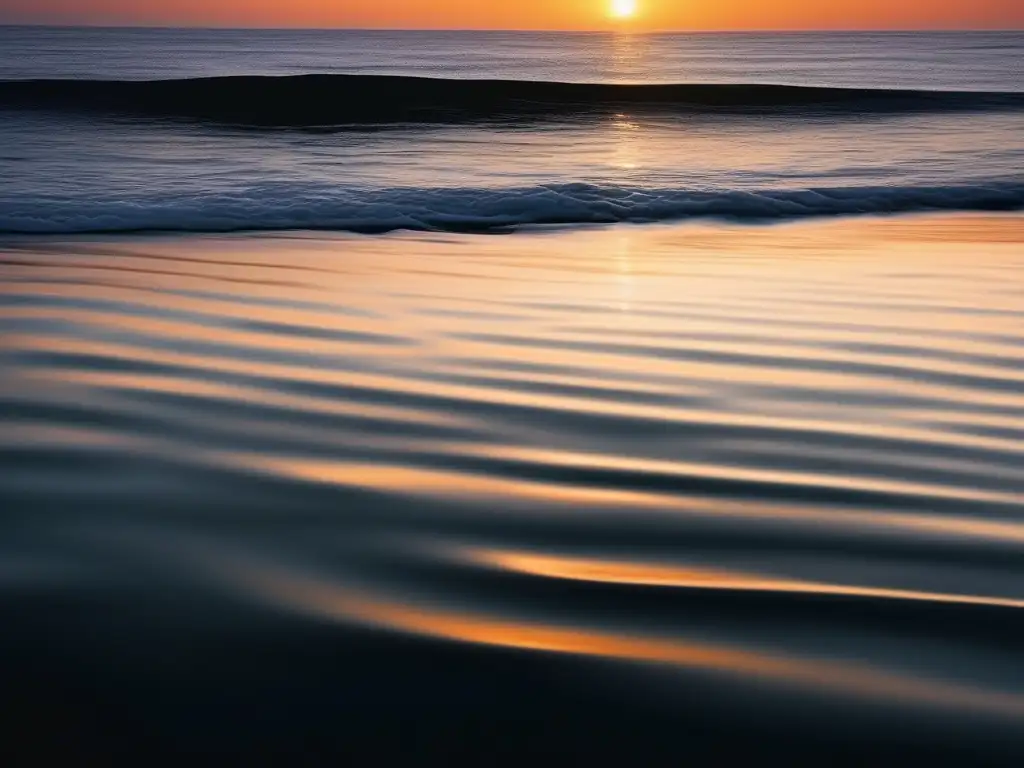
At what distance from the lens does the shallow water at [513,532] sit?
113cm

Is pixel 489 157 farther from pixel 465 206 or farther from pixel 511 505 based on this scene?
pixel 511 505

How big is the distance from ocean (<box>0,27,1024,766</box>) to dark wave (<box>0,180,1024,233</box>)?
135 cm

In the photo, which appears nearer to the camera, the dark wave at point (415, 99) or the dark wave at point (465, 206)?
the dark wave at point (465, 206)

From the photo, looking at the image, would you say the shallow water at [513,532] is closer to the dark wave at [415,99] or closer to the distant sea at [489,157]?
the distant sea at [489,157]

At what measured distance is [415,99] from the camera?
54.2ft

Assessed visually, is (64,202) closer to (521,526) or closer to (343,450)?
(343,450)

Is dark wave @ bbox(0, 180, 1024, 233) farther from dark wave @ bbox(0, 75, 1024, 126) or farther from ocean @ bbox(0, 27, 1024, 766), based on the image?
dark wave @ bbox(0, 75, 1024, 126)

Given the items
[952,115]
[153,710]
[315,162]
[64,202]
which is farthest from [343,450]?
[952,115]

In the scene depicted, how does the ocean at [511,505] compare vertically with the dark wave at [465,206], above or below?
above

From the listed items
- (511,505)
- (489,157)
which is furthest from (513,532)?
(489,157)

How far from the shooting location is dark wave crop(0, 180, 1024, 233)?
6762 millimetres

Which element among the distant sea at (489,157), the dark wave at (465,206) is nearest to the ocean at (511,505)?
the dark wave at (465,206)

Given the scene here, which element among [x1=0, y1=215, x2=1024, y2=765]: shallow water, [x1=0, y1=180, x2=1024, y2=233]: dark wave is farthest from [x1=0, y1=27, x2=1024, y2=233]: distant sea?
[x1=0, y1=215, x2=1024, y2=765]: shallow water

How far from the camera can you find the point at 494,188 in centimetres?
832
